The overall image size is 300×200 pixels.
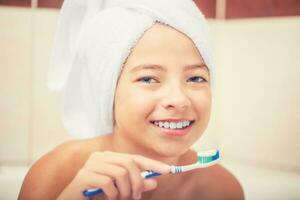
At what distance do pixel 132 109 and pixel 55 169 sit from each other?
21 cm

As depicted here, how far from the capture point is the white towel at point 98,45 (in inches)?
29.0

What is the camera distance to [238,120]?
0.95m

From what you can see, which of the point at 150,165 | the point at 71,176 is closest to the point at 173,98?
the point at 150,165

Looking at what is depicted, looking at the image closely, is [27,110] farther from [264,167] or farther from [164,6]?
[264,167]

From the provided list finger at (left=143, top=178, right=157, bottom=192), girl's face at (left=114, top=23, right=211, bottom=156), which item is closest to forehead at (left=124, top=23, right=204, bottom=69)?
girl's face at (left=114, top=23, right=211, bottom=156)

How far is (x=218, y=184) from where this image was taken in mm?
922

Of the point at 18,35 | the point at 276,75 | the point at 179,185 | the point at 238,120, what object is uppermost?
the point at 18,35

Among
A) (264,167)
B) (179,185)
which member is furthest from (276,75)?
(179,185)

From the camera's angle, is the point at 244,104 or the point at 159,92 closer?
the point at 159,92

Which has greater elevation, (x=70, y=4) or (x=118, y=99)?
(x=70, y=4)

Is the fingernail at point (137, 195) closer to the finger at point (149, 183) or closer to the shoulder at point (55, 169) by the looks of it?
the finger at point (149, 183)

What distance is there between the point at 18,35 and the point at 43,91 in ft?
0.40

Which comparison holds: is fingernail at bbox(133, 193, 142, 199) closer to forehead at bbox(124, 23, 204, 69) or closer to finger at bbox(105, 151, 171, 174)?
finger at bbox(105, 151, 171, 174)

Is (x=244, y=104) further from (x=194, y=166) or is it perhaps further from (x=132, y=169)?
(x=132, y=169)
